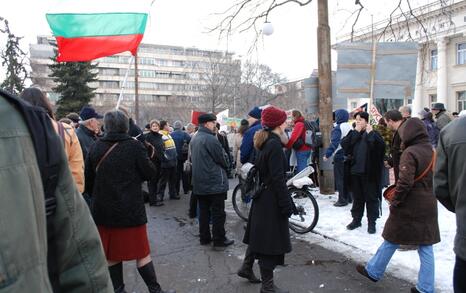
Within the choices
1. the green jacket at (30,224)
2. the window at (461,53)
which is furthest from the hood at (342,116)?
the window at (461,53)

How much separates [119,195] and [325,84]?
6697mm

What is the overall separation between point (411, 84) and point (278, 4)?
4.12 metres

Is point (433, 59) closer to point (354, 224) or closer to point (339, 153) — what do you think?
point (339, 153)

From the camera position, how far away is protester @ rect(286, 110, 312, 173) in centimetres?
910

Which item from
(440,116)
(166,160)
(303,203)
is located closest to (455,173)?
(303,203)

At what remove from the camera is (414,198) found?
4555 mm

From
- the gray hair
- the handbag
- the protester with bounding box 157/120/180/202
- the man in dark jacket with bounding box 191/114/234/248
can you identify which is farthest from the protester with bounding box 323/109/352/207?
the gray hair

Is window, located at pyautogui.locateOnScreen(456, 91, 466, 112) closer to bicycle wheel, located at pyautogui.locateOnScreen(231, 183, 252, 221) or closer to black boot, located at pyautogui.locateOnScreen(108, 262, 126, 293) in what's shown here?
bicycle wheel, located at pyautogui.locateOnScreen(231, 183, 252, 221)

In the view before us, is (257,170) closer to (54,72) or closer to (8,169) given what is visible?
(8,169)

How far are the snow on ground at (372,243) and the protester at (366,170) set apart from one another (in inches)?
11.5

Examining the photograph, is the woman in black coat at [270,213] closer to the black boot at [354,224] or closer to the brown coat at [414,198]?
the brown coat at [414,198]

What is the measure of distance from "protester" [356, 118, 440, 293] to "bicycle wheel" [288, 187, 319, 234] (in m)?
2.43

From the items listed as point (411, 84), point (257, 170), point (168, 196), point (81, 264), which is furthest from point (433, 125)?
point (81, 264)

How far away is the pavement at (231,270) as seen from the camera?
15.8 ft
